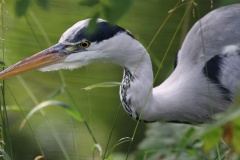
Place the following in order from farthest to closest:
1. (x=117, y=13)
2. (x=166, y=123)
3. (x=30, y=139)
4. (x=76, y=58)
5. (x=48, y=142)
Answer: (x=30, y=139) → (x=48, y=142) → (x=166, y=123) → (x=76, y=58) → (x=117, y=13)

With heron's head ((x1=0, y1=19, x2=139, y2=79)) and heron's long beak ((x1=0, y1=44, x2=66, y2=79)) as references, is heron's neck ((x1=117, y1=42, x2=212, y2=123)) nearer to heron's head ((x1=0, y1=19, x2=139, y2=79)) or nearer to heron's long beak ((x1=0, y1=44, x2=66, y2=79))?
heron's head ((x1=0, y1=19, x2=139, y2=79))

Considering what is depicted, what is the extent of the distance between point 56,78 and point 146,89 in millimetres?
1164

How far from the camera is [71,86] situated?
3.68m

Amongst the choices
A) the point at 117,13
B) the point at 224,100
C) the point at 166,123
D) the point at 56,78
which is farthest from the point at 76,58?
the point at 117,13

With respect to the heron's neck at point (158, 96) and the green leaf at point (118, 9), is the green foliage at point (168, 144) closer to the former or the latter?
the heron's neck at point (158, 96)

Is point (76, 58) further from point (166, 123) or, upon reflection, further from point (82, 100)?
point (82, 100)

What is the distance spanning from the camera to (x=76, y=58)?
9.18 feet

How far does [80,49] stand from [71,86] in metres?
0.93

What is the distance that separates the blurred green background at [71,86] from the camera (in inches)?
139

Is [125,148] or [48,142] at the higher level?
[48,142]

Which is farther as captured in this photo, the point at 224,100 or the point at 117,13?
the point at 224,100

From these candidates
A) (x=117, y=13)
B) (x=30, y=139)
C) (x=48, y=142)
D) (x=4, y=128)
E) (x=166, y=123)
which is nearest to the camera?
(x=117, y=13)

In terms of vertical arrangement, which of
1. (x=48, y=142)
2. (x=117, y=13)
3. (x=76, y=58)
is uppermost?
(x=117, y=13)

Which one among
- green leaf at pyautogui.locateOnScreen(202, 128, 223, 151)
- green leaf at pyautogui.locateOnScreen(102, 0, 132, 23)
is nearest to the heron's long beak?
green leaf at pyautogui.locateOnScreen(102, 0, 132, 23)
